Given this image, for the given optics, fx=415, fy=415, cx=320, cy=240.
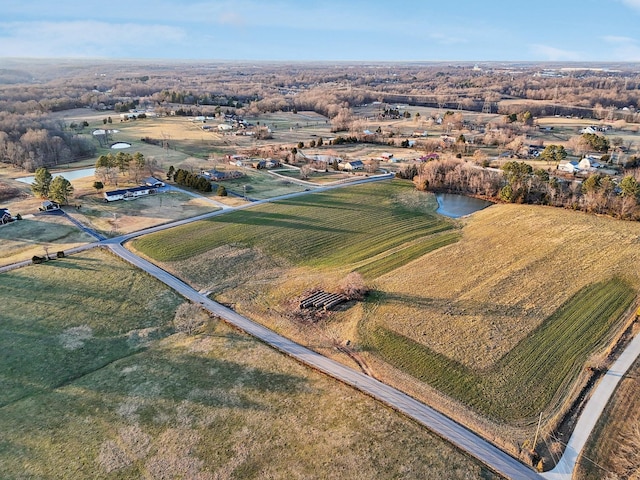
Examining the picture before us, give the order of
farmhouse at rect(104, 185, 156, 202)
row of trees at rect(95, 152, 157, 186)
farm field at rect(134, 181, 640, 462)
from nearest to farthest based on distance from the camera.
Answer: farm field at rect(134, 181, 640, 462) < farmhouse at rect(104, 185, 156, 202) < row of trees at rect(95, 152, 157, 186)

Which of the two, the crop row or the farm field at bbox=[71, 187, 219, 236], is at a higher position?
the farm field at bbox=[71, 187, 219, 236]

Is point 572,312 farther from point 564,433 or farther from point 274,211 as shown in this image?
point 274,211

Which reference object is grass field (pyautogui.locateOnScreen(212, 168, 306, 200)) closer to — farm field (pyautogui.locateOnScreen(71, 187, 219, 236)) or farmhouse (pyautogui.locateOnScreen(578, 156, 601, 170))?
farm field (pyautogui.locateOnScreen(71, 187, 219, 236))

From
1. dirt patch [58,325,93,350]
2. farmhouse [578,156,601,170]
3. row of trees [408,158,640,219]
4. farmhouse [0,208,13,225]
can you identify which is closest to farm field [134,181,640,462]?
row of trees [408,158,640,219]

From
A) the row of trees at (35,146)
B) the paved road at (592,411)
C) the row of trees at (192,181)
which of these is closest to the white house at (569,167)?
the paved road at (592,411)

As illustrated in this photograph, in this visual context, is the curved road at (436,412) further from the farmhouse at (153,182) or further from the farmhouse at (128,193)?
the farmhouse at (153,182)

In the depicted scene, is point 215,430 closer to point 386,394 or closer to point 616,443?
point 386,394
